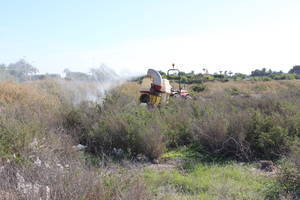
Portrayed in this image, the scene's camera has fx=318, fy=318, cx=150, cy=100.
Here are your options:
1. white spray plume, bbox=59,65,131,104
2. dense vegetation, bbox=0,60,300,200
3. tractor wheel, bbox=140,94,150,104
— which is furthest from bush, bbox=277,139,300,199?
white spray plume, bbox=59,65,131,104

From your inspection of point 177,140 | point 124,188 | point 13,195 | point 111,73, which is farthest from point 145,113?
point 111,73

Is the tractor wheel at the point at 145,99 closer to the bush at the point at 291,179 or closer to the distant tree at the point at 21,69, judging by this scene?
the bush at the point at 291,179

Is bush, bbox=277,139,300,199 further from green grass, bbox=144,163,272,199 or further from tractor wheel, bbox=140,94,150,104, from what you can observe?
tractor wheel, bbox=140,94,150,104

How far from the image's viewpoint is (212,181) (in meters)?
4.72

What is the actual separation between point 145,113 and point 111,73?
9116mm

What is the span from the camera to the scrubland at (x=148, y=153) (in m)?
3.29

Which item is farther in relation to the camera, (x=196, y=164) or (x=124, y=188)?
(x=196, y=164)

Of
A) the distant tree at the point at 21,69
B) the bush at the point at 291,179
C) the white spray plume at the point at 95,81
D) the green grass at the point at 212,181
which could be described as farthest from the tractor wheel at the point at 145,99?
the distant tree at the point at 21,69

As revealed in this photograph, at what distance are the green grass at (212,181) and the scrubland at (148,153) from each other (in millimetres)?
15

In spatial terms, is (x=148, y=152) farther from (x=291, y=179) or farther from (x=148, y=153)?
(x=291, y=179)

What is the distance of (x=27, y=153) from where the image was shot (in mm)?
4398

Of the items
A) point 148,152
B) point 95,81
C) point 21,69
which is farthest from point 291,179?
point 21,69

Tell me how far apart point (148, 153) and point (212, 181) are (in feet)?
5.90

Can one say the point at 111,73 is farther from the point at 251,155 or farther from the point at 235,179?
the point at 235,179
